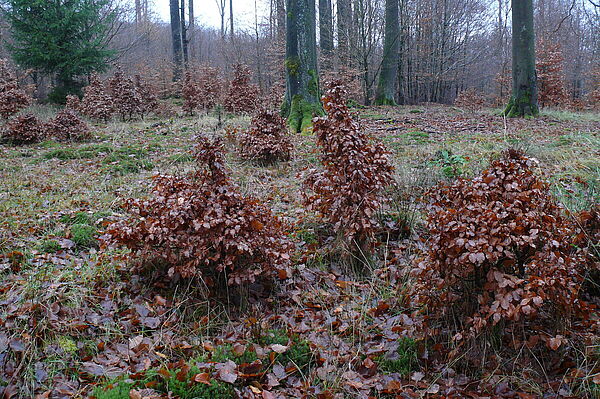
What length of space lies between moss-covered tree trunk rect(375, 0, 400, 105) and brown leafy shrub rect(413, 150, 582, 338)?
14.3 m

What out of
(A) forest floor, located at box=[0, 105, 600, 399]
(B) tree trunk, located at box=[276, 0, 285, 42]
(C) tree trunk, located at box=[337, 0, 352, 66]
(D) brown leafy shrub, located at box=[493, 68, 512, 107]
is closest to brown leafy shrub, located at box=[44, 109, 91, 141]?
(A) forest floor, located at box=[0, 105, 600, 399]

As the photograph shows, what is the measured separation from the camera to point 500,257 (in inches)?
99.3

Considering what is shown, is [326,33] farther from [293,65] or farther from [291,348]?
[291,348]

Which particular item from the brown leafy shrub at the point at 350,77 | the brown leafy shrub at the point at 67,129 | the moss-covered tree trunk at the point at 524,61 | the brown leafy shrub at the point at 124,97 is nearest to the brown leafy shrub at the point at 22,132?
the brown leafy shrub at the point at 67,129

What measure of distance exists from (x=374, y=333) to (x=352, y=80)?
13.9 metres

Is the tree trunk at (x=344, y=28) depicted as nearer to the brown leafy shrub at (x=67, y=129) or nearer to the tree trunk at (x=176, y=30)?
the tree trunk at (x=176, y=30)

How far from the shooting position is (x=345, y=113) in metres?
3.98

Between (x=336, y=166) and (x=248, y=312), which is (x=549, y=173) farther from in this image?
(x=248, y=312)

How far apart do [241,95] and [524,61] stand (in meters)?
8.32

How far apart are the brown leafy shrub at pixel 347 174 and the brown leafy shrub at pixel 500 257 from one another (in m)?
1.04

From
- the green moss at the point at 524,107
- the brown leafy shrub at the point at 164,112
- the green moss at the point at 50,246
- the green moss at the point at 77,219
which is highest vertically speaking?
the brown leafy shrub at the point at 164,112

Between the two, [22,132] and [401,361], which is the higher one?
[22,132]

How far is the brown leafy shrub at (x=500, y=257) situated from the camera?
7.73ft

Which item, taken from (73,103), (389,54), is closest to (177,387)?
(73,103)
